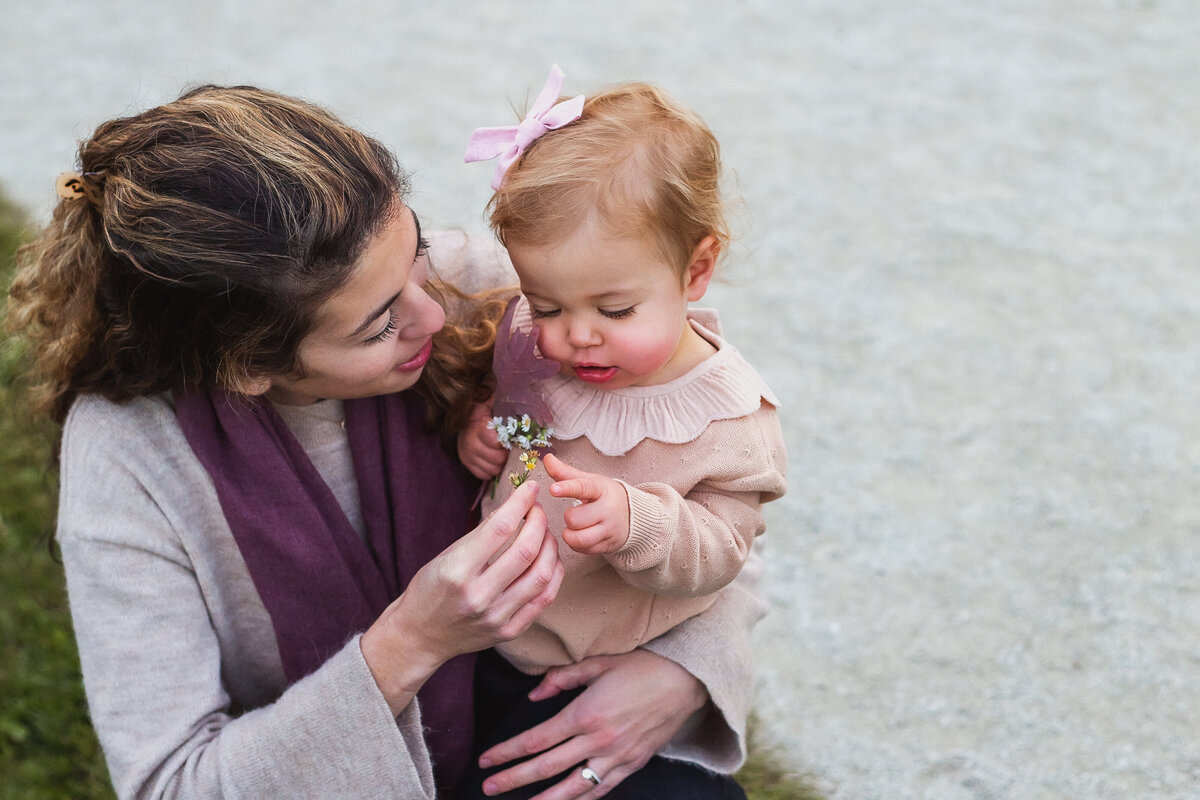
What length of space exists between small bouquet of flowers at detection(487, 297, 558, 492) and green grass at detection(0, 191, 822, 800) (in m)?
1.01

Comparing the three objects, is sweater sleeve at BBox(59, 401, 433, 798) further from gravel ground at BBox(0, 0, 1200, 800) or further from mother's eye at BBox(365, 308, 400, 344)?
gravel ground at BBox(0, 0, 1200, 800)

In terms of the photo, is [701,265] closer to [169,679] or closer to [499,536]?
[499,536]

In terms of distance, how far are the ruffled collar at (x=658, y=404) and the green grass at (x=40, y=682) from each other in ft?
3.64

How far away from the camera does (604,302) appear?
1666mm

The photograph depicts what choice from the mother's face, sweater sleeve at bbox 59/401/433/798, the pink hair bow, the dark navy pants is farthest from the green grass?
the pink hair bow

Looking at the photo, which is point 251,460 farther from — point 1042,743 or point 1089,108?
point 1089,108

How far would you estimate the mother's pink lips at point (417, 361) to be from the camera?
1816mm

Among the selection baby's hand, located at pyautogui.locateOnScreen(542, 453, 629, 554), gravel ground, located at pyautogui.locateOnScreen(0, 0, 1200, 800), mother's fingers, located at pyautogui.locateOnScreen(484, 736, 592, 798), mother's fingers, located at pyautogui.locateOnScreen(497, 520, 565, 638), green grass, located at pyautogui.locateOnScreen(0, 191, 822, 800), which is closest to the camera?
baby's hand, located at pyautogui.locateOnScreen(542, 453, 629, 554)

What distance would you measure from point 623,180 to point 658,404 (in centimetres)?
36

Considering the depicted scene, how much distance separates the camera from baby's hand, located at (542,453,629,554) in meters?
1.51

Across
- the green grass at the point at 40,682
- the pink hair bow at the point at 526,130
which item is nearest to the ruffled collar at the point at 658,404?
the pink hair bow at the point at 526,130

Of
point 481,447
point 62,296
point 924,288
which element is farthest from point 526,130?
point 924,288

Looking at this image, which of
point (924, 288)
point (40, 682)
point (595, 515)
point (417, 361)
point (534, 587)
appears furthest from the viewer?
point (924, 288)

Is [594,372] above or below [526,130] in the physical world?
below
